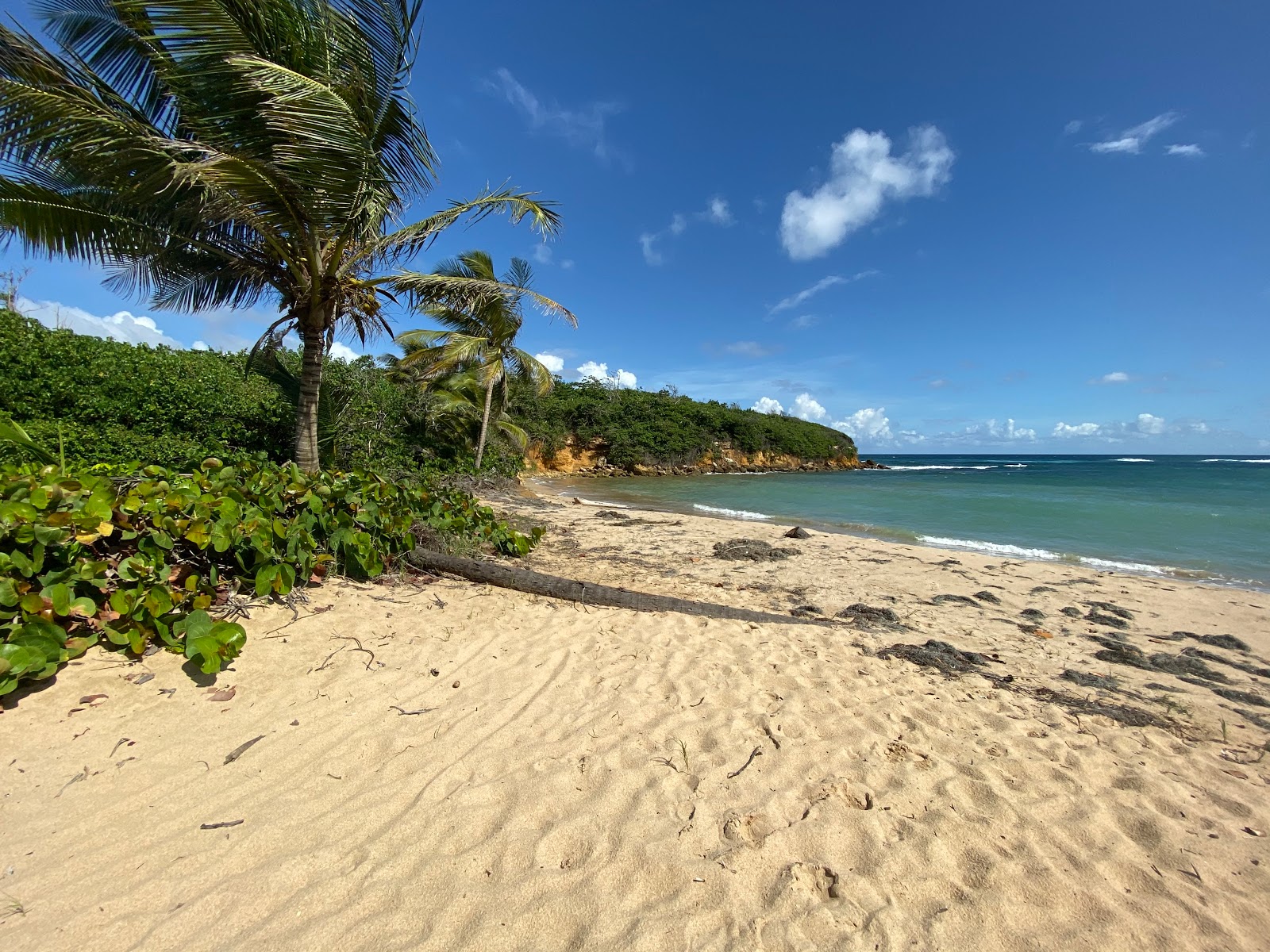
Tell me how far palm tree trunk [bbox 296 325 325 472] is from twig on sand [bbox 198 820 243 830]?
5219 mm

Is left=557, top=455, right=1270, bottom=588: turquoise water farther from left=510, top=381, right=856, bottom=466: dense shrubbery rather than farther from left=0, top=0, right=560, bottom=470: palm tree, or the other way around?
left=0, top=0, right=560, bottom=470: palm tree

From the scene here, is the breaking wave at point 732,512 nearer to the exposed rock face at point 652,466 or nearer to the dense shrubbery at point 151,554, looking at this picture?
the dense shrubbery at point 151,554

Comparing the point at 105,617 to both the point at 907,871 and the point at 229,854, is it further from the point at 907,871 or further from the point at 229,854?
the point at 907,871

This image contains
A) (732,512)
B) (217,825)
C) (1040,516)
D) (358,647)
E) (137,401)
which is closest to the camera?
(217,825)

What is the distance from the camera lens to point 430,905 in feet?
5.70

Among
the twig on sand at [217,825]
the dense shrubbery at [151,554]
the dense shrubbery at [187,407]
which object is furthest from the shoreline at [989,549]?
the twig on sand at [217,825]

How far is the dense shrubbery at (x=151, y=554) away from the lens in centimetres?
240

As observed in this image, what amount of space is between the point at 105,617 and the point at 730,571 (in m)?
6.50

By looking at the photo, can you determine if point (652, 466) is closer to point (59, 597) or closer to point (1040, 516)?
point (1040, 516)

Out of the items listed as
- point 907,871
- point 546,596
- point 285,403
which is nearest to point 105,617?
point 546,596

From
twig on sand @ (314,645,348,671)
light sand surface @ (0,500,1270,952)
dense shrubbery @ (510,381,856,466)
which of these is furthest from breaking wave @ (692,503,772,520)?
dense shrubbery @ (510,381,856,466)

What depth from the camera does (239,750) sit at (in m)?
2.36

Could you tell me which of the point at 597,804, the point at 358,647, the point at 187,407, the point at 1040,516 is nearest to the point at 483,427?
the point at 187,407

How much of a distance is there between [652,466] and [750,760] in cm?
3203
